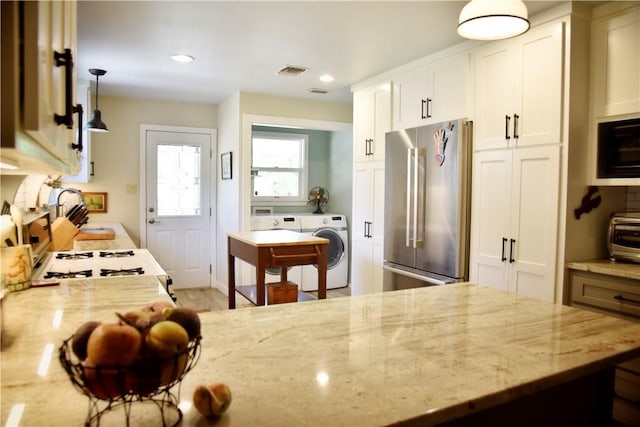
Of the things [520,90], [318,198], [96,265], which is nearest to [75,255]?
[96,265]

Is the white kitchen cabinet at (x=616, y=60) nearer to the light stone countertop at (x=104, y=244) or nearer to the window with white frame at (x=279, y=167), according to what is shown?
the light stone countertop at (x=104, y=244)

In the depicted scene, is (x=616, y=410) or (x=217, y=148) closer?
(x=616, y=410)

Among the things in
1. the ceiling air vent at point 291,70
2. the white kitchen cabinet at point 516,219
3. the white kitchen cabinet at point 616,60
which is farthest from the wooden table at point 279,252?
the white kitchen cabinet at point 616,60

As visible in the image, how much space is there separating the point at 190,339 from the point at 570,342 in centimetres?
100

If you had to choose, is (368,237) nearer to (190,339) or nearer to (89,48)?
(89,48)

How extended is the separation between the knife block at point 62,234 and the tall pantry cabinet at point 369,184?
94.0 inches

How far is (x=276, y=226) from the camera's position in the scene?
17.1 feet

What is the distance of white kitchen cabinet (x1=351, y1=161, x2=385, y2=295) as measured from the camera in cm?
402

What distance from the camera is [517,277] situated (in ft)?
8.91

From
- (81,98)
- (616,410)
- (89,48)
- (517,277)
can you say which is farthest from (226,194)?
(616,410)

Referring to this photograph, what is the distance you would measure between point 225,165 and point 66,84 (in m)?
4.14

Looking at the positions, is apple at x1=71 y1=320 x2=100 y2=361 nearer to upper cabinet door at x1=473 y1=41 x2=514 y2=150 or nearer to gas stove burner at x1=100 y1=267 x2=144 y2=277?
gas stove burner at x1=100 y1=267 x2=144 y2=277

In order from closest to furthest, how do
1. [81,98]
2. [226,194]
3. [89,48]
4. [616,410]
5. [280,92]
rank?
1. [616,410]
2. [89,48]
3. [81,98]
4. [280,92]
5. [226,194]

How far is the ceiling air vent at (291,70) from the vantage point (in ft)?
12.4
